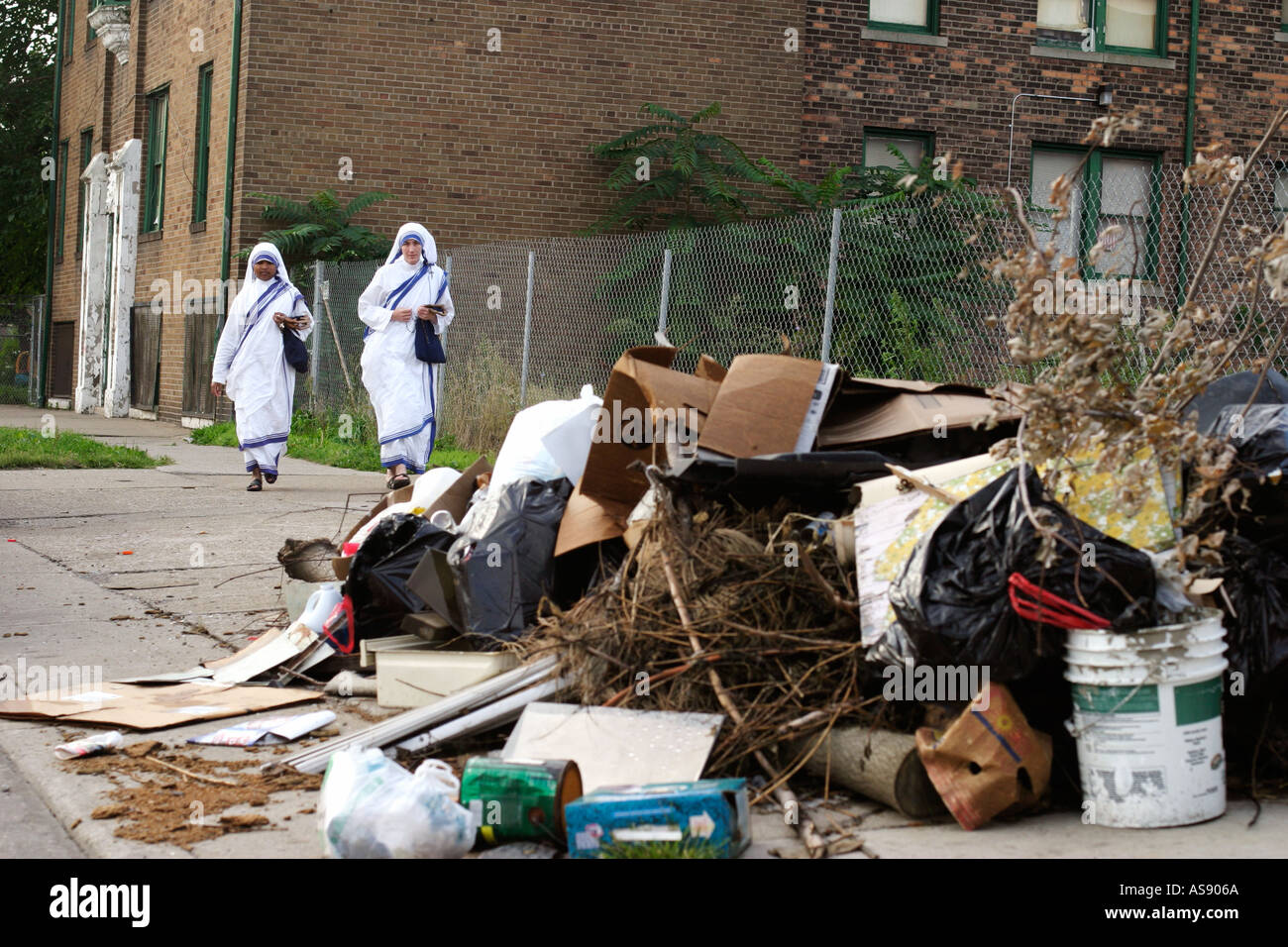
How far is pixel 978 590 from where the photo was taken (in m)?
3.45

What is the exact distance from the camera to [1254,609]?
12.2 feet

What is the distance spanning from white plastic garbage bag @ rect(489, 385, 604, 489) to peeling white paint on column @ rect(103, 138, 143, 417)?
54.5ft

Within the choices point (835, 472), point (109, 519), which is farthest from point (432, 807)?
point (109, 519)

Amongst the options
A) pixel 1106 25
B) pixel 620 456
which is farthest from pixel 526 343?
pixel 1106 25

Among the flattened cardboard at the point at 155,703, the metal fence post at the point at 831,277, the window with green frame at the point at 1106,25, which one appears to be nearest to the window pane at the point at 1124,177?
the window with green frame at the point at 1106,25

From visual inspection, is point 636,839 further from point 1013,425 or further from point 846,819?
point 1013,425

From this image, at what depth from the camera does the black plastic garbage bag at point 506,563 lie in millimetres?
4855

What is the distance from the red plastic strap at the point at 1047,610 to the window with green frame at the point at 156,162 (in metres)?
18.5

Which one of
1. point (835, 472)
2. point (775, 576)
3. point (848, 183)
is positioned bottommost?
point (775, 576)

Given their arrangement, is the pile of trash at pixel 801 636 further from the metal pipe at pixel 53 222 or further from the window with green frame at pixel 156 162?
the metal pipe at pixel 53 222

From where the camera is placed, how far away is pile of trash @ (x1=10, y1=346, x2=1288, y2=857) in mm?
3414

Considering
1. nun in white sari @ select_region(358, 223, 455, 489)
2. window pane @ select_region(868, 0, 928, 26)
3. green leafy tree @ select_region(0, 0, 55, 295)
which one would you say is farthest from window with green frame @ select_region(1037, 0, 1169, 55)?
green leafy tree @ select_region(0, 0, 55, 295)

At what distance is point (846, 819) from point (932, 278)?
29.0 ft

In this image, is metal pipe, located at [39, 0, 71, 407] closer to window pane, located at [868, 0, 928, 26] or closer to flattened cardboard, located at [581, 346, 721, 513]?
window pane, located at [868, 0, 928, 26]
